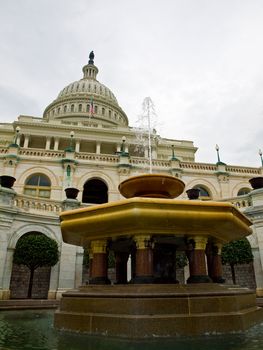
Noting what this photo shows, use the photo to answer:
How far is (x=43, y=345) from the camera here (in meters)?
5.20

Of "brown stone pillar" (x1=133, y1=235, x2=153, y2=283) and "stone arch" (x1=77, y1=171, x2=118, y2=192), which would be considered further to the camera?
"stone arch" (x1=77, y1=171, x2=118, y2=192)

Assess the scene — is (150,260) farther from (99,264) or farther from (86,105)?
(86,105)

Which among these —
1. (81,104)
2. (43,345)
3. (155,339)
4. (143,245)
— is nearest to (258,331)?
(155,339)

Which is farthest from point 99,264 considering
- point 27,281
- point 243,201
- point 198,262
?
point 243,201

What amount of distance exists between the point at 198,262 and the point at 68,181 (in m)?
19.9

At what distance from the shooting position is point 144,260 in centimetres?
700

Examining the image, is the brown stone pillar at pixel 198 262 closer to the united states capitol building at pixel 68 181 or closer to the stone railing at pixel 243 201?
the united states capitol building at pixel 68 181

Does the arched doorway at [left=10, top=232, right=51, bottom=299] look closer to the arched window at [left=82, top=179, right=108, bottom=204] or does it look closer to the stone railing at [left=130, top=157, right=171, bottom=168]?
the arched window at [left=82, top=179, right=108, bottom=204]

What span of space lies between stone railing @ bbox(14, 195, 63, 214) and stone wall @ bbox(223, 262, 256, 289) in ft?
40.1

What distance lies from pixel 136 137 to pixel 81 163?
2762 centimetres

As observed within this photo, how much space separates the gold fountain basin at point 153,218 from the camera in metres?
6.77

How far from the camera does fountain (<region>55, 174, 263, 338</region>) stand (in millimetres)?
6043

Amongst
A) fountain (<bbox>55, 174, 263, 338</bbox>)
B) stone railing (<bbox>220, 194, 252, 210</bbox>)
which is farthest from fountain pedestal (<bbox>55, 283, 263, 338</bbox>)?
stone railing (<bbox>220, 194, 252, 210</bbox>)

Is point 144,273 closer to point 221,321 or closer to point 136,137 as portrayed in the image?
point 221,321
